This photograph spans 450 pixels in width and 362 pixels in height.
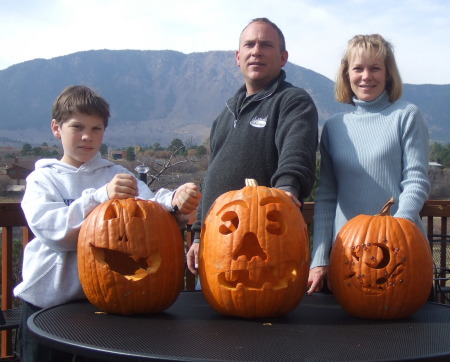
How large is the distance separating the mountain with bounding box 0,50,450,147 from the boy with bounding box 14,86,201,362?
82.9 m

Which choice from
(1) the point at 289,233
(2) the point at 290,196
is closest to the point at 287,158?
(2) the point at 290,196

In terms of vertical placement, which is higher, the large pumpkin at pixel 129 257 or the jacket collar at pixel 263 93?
the jacket collar at pixel 263 93

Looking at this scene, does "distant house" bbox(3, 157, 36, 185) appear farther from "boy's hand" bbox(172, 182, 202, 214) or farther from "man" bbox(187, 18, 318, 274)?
"boy's hand" bbox(172, 182, 202, 214)

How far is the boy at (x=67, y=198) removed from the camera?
1.89 metres

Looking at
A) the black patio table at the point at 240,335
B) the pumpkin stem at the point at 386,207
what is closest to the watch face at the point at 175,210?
the black patio table at the point at 240,335

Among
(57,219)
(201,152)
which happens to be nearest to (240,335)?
(57,219)

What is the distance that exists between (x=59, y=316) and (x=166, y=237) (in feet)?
1.33

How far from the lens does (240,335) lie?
148cm

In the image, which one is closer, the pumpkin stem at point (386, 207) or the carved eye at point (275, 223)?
the carved eye at point (275, 223)

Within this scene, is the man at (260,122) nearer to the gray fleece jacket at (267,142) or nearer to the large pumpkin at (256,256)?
the gray fleece jacket at (267,142)

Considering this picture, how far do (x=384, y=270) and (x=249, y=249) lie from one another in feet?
1.39

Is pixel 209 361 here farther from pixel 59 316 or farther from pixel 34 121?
pixel 34 121

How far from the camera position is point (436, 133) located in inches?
3725

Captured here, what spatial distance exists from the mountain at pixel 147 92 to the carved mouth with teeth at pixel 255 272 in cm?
8354
